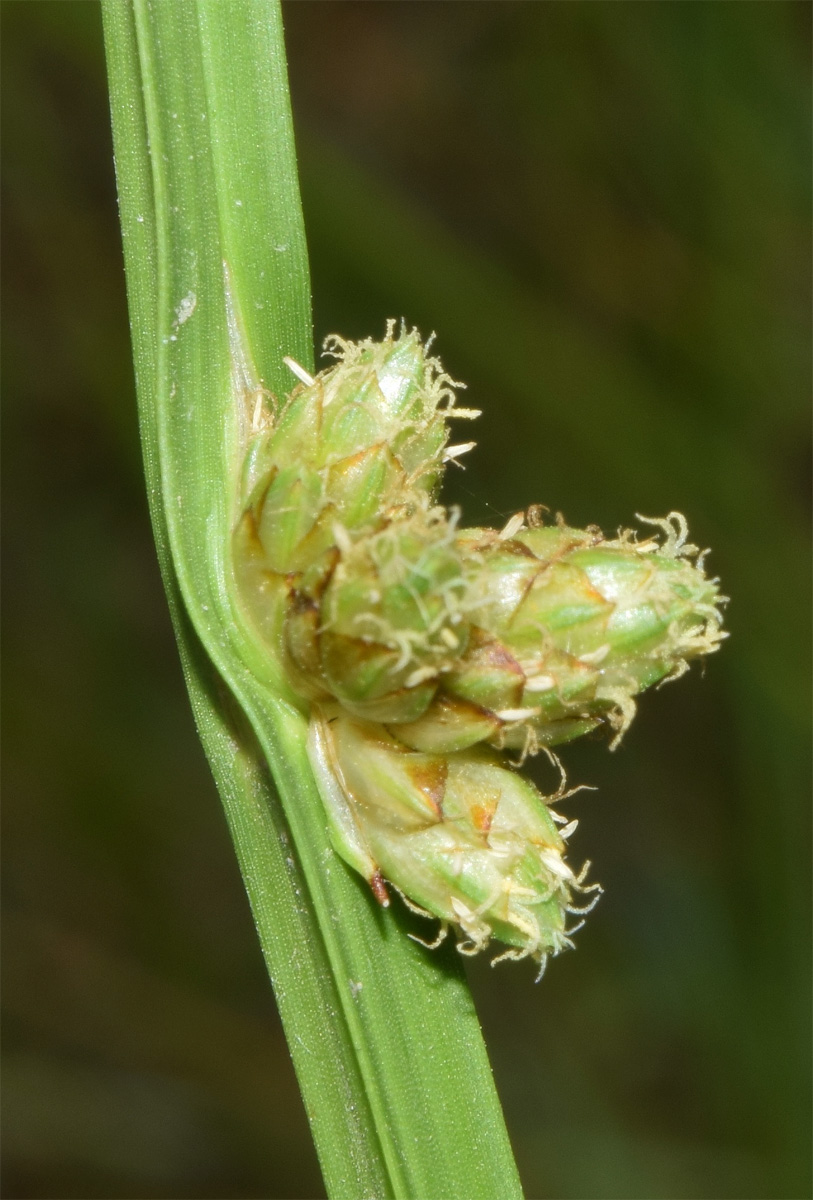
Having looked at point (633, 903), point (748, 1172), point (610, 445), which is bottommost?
point (748, 1172)

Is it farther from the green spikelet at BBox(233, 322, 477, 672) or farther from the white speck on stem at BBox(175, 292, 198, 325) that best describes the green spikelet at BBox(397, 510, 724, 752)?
the white speck on stem at BBox(175, 292, 198, 325)

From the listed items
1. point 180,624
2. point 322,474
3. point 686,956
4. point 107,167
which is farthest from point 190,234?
point 107,167

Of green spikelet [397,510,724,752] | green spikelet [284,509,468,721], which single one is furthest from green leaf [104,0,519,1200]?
green spikelet [397,510,724,752]

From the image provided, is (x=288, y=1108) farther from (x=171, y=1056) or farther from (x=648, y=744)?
(x=648, y=744)

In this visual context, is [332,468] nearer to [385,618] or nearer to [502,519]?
[385,618]

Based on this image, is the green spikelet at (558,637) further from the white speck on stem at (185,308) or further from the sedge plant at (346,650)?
the white speck on stem at (185,308)

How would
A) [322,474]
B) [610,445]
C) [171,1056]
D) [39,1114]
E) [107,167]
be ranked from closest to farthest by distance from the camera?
[322,474]
[610,445]
[39,1114]
[171,1056]
[107,167]
